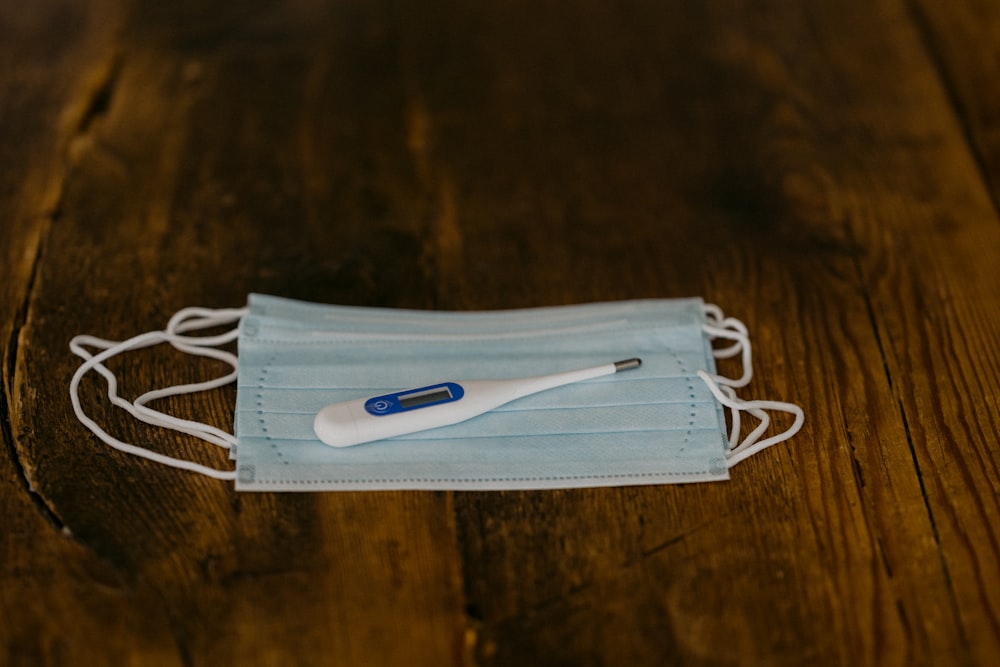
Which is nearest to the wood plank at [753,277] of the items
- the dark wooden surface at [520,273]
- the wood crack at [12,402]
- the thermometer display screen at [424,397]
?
the dark wooden surface at [520,273]

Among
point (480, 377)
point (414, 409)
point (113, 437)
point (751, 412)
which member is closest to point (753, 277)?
point (751, 412)

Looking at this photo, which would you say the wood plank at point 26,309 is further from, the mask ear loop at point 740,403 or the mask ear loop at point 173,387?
the mask ear loop at point 740,403

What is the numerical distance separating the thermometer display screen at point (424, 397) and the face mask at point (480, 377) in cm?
4

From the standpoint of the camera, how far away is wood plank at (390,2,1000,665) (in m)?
0.94

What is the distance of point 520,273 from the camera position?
129 centimetres

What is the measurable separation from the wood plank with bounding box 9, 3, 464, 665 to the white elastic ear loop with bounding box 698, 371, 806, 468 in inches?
12.5

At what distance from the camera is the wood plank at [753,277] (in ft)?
3.10

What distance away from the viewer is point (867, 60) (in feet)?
5.32

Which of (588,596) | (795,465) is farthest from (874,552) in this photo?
(588,596)

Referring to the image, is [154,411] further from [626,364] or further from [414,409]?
[626,364]

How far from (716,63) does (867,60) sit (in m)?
0.25

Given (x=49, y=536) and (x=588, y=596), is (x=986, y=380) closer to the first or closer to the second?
(x=588, y=596)

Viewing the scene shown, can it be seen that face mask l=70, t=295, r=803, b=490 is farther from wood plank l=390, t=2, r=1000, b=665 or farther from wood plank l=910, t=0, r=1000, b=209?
wood plank l=910, t=0, r=1000, b=209

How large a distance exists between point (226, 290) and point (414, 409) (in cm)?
36
